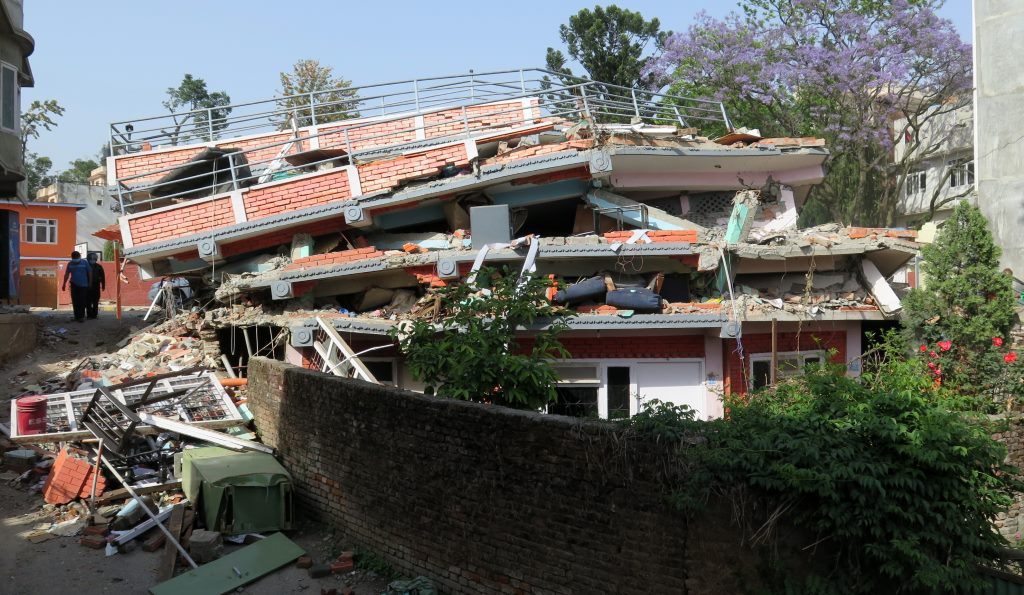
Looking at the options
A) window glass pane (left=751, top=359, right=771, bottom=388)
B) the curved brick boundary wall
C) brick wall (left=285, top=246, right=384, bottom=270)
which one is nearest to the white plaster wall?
window glass pane (left=751, top=359, right=771, bottom=388)

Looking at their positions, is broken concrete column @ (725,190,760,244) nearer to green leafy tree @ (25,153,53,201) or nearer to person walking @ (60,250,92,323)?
person walking @ (60,250,92,323)

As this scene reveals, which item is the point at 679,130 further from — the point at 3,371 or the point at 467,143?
the point at 3,371

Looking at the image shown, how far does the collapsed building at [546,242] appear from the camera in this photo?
1339 centimetres

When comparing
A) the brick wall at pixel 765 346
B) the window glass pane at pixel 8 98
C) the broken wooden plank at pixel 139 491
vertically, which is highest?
the window glass pane at pixel 8 98

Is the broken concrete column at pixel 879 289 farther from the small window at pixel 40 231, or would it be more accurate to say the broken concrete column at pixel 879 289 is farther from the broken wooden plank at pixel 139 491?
the small window at pixel 40 231

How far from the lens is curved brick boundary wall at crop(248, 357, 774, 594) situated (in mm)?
5977

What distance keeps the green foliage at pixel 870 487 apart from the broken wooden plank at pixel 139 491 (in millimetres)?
6890

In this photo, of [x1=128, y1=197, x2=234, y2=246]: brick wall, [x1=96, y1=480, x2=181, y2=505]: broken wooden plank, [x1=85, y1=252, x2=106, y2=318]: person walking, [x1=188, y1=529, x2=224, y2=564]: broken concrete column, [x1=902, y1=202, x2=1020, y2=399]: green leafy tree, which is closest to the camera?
[x1=188, y1=529, x2=224, y2=564]: broken concrete column

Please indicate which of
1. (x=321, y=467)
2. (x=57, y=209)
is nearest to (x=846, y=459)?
(x=321, y=467)

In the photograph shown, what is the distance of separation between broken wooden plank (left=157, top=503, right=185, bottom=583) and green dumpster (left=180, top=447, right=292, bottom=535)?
251mm

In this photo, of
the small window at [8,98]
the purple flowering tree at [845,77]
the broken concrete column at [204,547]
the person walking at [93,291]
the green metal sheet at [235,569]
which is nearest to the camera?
the green metal sheet at [235,569]

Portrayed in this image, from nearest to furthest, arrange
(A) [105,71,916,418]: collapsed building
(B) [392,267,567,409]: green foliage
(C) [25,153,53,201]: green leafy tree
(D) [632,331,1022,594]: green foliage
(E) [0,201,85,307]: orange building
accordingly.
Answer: (D) [632,331,1022,594]: green foliage
(B) [392,267,567,409]: green foliage
(A) [105,71,916,418]: collapsed building
(E) [0,201,85,307]: orange building
(C) [25,153,53,201]: green leafy tree

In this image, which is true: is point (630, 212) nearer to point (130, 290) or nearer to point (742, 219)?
point (742, 219)

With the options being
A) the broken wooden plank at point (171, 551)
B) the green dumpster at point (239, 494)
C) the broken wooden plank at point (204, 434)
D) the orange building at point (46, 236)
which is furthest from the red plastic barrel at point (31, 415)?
the orange building at point (46, 236)
